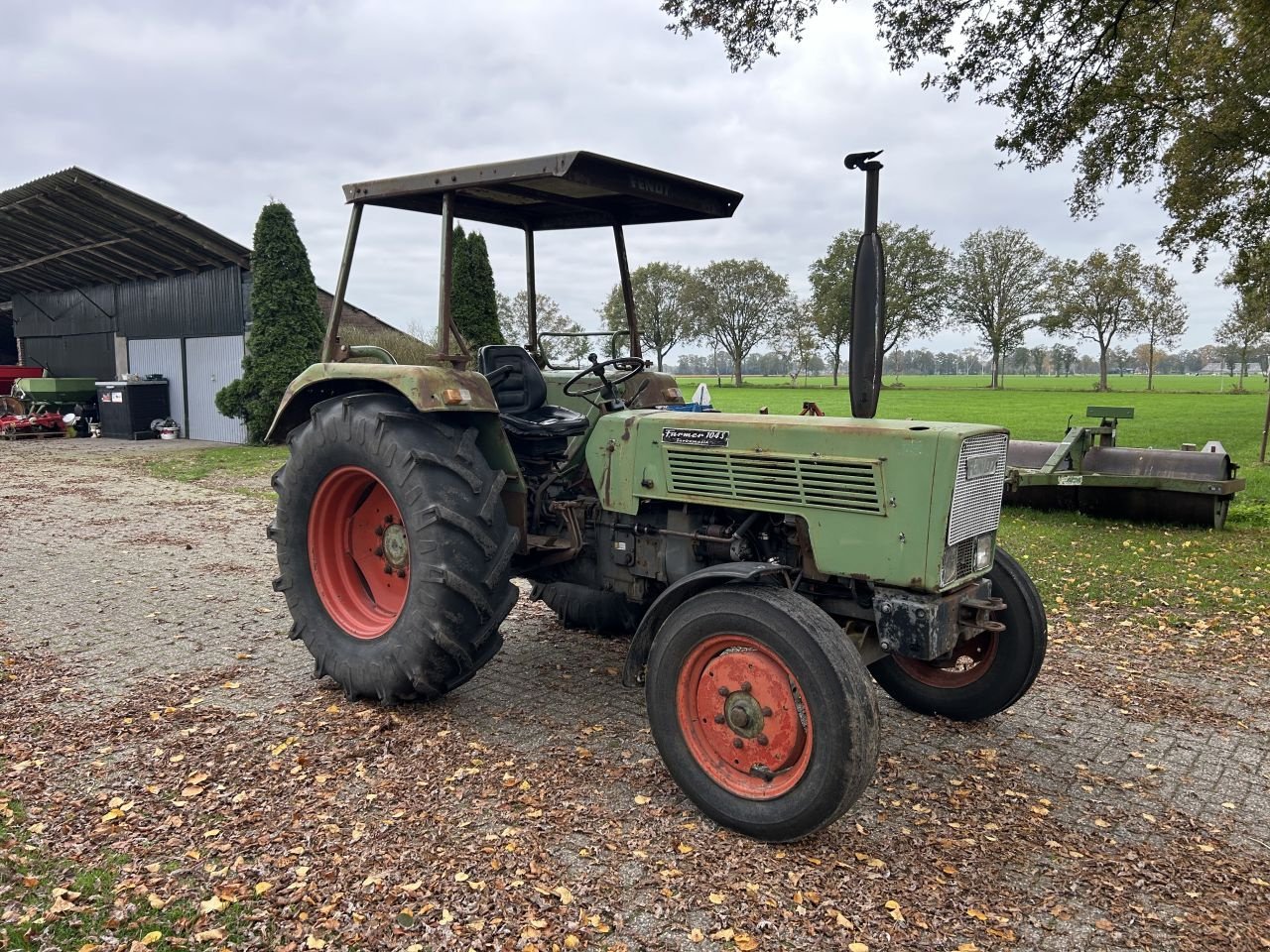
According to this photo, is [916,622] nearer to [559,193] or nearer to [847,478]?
[847,478]

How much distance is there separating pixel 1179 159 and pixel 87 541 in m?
13.0

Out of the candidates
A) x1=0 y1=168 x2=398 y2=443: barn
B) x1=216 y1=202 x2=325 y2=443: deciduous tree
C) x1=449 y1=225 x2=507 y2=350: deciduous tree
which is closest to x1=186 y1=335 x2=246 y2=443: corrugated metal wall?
x1=0 y1=168 x2=398 y2=443: barn

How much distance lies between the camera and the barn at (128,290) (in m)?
16.3

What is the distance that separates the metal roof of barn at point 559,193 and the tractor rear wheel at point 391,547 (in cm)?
100

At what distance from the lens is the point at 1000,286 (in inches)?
1944

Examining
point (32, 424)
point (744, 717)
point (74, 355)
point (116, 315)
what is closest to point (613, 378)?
point (744, 717)

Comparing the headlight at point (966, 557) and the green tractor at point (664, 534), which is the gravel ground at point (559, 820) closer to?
the green tractor at point (664, 534)

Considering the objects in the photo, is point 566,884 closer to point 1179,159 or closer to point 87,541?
point 87,541

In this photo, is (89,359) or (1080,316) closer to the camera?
(89,359)

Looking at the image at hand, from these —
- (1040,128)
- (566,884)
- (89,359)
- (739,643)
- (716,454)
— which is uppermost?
(1040,128)

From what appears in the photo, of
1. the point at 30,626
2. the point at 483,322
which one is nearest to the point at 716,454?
the point at 30,626

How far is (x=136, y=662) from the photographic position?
462cm

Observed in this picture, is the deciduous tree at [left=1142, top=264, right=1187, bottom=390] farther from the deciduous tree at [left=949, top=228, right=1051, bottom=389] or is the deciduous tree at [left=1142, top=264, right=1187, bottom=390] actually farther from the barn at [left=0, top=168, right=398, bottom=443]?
the barn at [left=0, top=168, right=398, bottom=443]

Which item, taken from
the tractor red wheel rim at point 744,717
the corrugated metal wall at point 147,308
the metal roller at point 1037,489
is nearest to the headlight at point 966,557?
the tractor red wheel rim at point 744,717
